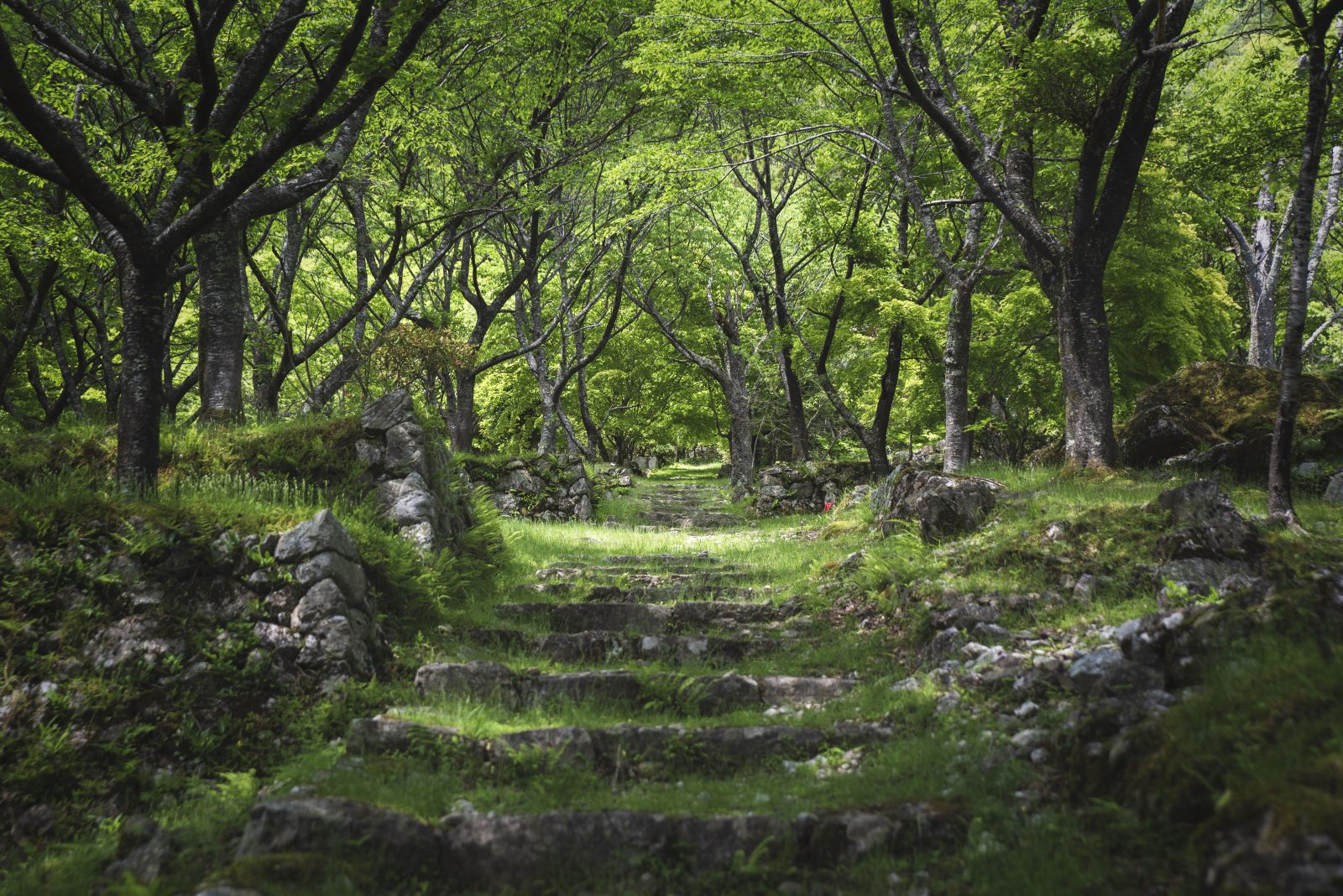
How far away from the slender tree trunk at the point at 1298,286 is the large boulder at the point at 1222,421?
3477 mm

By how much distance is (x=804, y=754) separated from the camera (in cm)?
538

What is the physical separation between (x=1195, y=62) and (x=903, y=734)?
11.0m

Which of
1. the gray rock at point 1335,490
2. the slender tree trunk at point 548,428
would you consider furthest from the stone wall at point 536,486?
→ the gray rock at point 1335,490

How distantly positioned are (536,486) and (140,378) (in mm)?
12047

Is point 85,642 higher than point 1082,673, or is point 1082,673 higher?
point 85,642

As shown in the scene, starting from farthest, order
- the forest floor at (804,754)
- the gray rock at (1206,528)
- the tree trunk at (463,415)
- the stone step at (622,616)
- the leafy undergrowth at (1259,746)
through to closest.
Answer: the tree trunk at (463,415) → the stone step at (622,616) → the gray rock at (1206,528) → the forest floor at (804,754) → the leafy undergrowth at (1259,746)

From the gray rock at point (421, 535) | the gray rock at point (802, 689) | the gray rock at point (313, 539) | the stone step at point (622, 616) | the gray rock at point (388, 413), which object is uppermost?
the gray rock at point (388, 413)

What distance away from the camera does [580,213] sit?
75.2 feet

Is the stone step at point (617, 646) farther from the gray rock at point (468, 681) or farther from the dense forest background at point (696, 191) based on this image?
the dense forest background at point (696, 191)

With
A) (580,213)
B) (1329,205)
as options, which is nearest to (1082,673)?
(1329,205)

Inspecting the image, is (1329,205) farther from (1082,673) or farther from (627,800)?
(627,800)

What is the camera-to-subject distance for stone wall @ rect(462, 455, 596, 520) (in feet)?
61.2

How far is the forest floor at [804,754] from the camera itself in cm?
347

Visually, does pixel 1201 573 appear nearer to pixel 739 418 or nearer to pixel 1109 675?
pixel 1109 675
